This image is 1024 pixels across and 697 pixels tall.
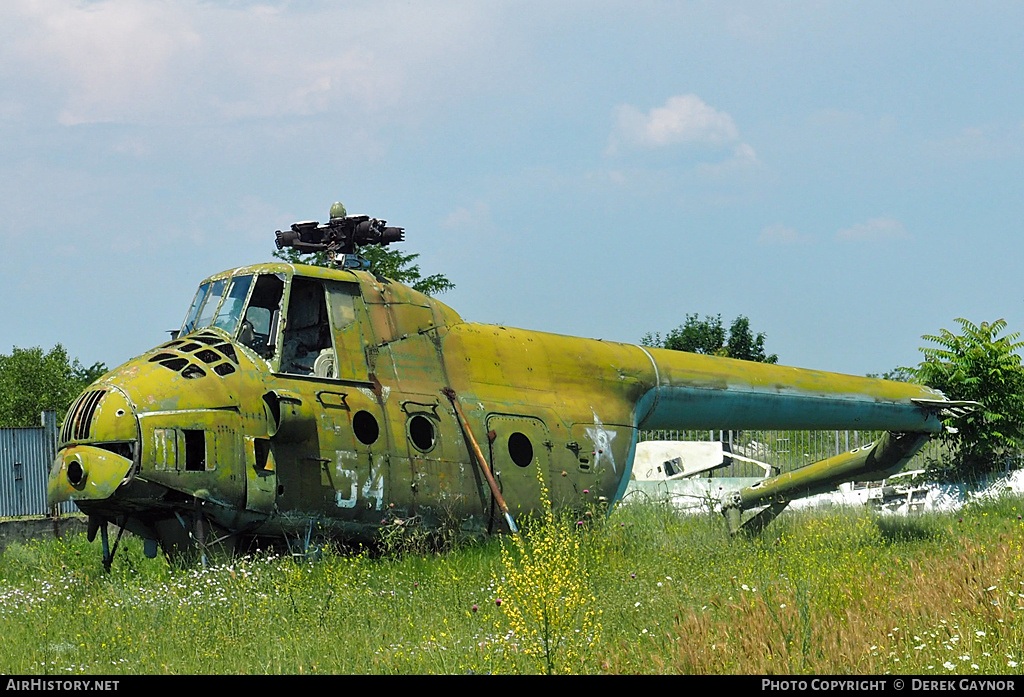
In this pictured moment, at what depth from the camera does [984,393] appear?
778 inches

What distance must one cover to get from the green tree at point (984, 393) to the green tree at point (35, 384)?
127 feet

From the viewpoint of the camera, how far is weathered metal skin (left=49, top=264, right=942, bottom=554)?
8984 millimetres

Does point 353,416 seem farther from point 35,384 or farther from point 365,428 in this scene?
point 35,384

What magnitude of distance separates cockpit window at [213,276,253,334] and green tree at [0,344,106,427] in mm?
40079

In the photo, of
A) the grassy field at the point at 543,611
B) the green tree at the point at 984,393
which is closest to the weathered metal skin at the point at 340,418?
the grassy field at the point at 543,611

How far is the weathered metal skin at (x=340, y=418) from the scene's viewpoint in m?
8.98

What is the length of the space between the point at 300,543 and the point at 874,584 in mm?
5209

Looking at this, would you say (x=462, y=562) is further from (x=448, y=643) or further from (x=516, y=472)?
(x=448, y=643)

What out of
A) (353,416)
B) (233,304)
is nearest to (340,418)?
(353,416)

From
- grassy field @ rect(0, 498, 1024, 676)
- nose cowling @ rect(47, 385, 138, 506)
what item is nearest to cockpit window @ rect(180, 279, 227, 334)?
nose cowling @ rect(47, 385, 138, 506)

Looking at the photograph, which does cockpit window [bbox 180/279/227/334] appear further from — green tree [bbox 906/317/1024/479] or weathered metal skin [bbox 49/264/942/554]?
green tree [bbox 906/317/1024/479]

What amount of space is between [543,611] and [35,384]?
49.5 m

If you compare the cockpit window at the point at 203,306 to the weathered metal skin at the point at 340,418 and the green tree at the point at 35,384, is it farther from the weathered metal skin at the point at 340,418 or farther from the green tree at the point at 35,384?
the green tree at the point at 35,384

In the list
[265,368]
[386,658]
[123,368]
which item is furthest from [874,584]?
[123,368]
